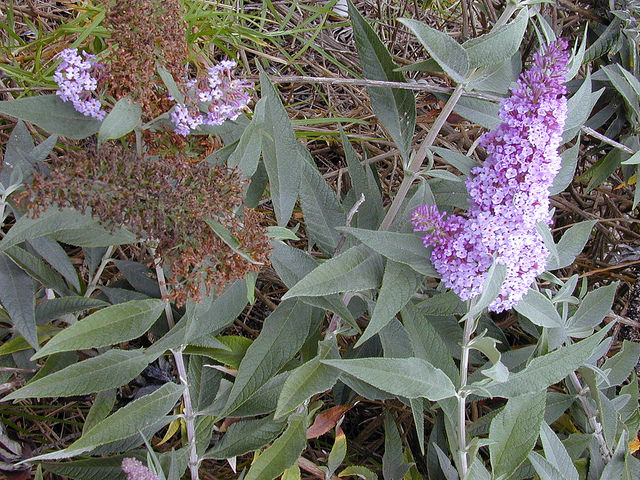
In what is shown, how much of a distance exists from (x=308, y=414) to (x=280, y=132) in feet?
2.28

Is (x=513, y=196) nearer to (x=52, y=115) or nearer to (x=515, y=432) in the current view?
(x=515, y=432)

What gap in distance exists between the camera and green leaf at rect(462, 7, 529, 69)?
1189 millimetres

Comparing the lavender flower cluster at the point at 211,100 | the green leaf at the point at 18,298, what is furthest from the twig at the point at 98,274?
the lavender flower cluster at the point at 211,100

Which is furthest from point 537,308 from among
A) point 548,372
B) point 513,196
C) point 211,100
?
point 211,100

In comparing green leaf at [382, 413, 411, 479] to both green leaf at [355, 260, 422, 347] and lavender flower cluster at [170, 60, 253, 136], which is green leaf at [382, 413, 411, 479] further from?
lavender flower cluster at [170, 60, 253, 136]

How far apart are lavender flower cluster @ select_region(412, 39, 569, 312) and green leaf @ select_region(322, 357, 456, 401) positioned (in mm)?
187

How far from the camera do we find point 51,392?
1.22m

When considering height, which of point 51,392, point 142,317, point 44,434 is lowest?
point 44,434

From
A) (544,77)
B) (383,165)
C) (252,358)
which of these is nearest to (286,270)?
(252,358)

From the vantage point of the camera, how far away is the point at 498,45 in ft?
3.92

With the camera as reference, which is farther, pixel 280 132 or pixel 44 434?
pixel 44 434

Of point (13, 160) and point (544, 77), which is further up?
point (544, 77)

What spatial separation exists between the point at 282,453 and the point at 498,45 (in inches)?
39.9

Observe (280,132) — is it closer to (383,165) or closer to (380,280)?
(380,280)
